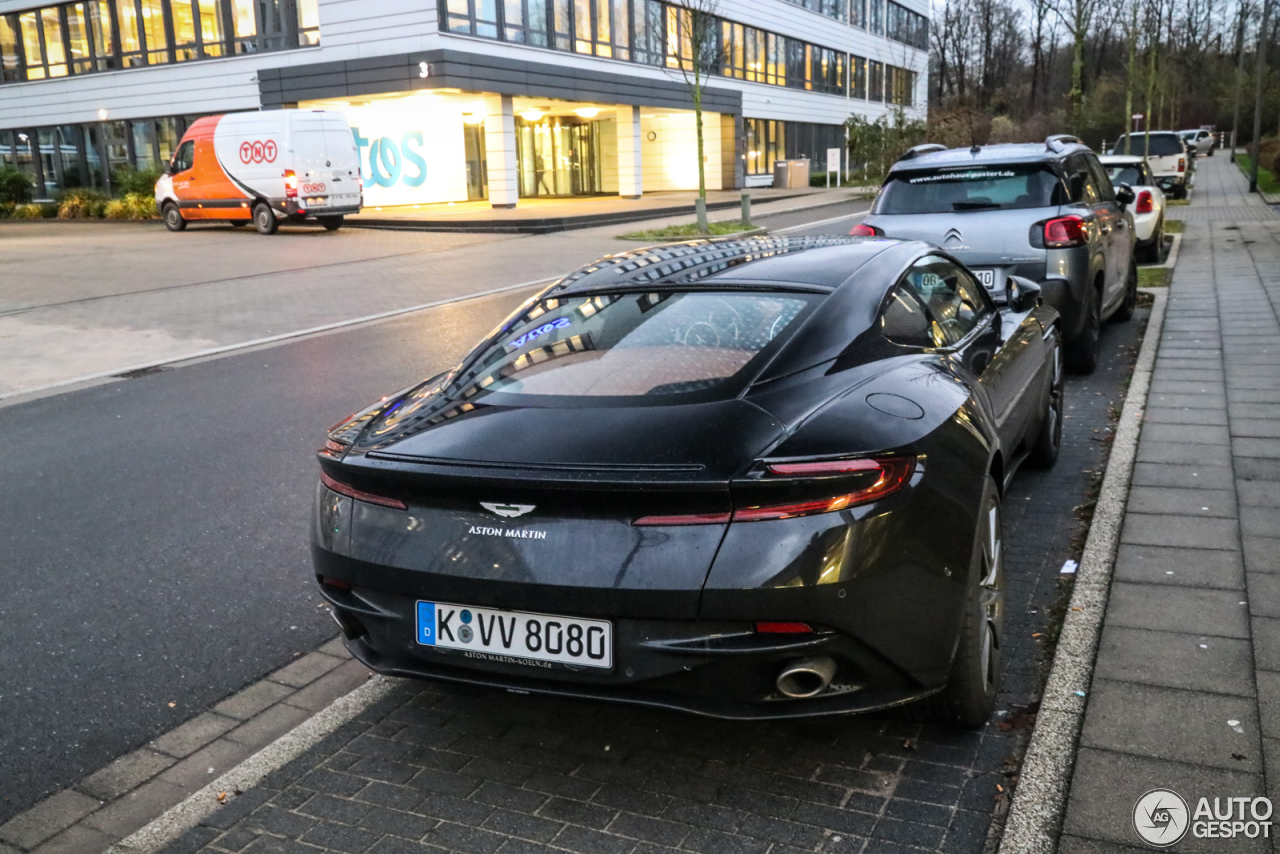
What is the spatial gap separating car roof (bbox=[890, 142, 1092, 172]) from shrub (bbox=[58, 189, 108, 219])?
31896 mm

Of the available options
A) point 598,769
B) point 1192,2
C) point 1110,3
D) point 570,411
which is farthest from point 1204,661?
point 1192,2

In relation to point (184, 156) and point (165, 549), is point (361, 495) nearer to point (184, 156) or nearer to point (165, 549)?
point (165, 549)

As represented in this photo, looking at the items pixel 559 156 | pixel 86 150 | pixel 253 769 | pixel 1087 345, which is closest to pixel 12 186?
pixel 86 150

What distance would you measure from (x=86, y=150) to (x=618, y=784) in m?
43.7

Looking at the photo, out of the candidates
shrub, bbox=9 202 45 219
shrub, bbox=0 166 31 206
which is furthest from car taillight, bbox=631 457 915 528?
shrub, bbox=0 166 31 206

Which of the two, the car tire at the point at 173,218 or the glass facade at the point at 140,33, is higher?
the glass facade at the point at 140,33

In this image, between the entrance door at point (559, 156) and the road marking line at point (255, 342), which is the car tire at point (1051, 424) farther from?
the entrance door at point (559, 156)

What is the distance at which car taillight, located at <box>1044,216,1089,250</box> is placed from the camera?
7824 mm

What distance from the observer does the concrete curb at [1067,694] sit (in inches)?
110

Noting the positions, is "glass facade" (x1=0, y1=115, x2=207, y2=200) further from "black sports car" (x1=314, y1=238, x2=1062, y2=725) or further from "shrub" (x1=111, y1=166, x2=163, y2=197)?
"black sports car" (x1=314, y1=238, x2=1062, y2=725)

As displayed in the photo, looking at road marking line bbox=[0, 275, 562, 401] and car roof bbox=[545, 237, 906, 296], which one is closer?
car roof bbox=[545, 237, 906, 296]

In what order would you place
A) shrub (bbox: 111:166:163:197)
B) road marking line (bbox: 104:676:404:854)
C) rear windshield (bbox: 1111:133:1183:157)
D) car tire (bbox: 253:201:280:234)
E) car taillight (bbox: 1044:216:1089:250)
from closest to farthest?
road marking line (bbox: 104:676:404:854), car taillight (bbox: 1044:216:1089:250), car tire (bbox: 253:201:280:234), rear windshield (bbox: 1111:133:1183:157), shrub (bbox: 111:166:163:197)

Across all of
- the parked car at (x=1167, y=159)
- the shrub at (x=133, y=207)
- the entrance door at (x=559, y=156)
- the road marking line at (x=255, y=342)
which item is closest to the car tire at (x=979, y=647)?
the road marking line at (x=255, y=342)

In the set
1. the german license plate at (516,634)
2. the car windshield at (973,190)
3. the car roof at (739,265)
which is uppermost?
the car windshield at (973,190)
